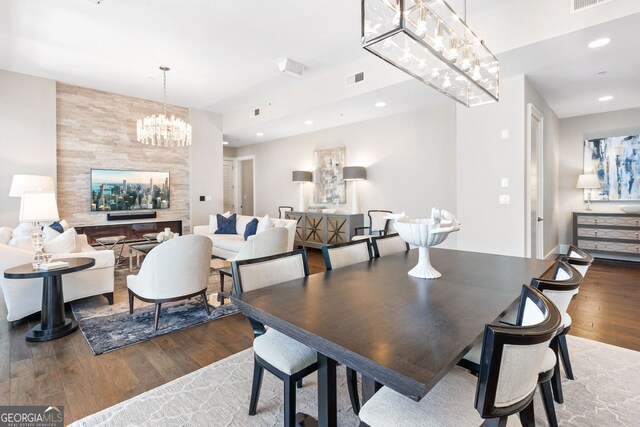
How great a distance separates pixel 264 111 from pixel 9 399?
537 cm

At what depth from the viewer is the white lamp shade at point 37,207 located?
262 centimetres

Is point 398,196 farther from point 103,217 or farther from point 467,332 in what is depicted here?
point 103,217

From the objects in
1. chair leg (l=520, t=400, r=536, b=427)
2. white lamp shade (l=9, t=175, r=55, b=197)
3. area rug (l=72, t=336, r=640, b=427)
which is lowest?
area rug (l=72, t=336, r=640, b=427)

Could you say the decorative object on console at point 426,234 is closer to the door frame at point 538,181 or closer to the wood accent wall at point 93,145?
the door frame at point 538,181

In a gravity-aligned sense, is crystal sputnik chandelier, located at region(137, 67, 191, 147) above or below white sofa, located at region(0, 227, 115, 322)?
above

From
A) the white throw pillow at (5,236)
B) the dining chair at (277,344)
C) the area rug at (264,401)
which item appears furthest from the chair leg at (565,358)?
the white throw pillow at (5,236)

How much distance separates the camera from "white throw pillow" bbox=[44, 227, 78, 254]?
3.18 meters

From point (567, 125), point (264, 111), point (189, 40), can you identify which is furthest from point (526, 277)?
point (567, 125)

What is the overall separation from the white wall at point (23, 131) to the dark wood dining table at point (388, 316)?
18.4 ft

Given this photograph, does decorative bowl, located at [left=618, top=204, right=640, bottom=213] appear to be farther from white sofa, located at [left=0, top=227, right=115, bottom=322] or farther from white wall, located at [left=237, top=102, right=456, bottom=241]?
white sofa, located at [left=0, top=227, right=115, bottom=322]

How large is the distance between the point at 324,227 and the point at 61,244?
13.8 feet

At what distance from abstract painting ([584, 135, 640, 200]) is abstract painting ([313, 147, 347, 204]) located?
469 cm

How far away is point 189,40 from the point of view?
385 cm

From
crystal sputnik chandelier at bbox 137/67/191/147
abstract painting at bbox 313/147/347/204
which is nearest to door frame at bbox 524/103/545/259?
abstract painting at bbox 313/147/347/204
